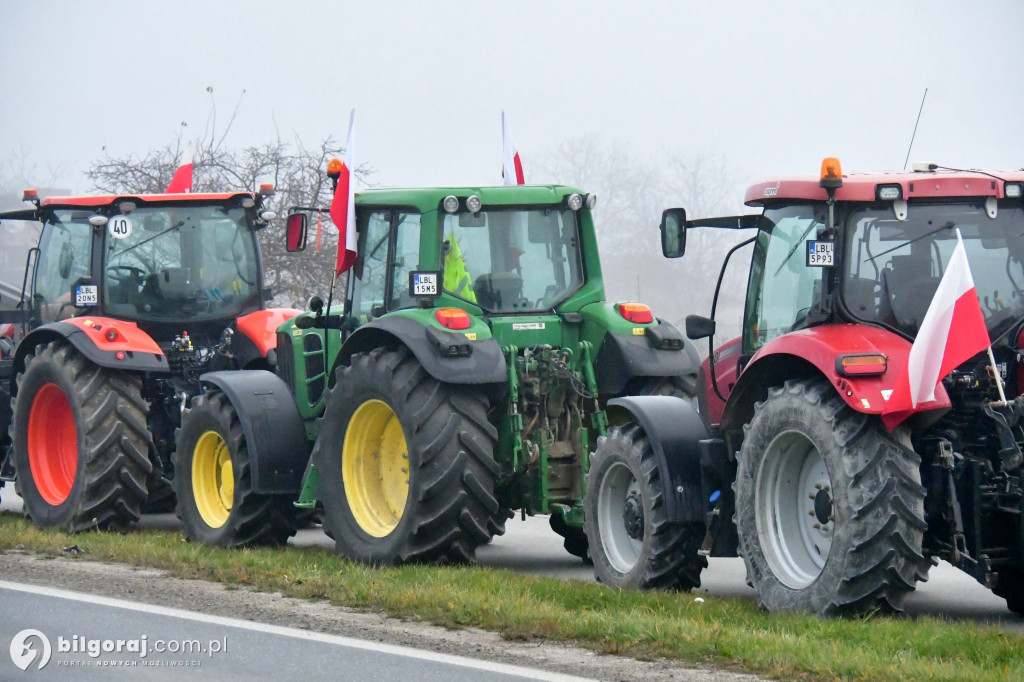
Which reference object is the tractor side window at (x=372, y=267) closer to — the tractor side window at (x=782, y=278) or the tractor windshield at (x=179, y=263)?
the tractor windshield at (x=179, y=263)

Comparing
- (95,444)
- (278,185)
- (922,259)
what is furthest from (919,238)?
(278,185)

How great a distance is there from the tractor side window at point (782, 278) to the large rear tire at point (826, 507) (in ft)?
1.79

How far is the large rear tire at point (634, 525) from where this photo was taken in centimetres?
869

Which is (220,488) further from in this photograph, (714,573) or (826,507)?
(826,507)

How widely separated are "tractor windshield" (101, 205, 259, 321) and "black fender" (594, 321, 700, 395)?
4.43 m

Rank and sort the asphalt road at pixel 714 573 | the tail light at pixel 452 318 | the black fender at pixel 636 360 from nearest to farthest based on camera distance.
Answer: the asphalt road at pixel 714 573
the tail light at pixel 452 318
the black fender at pixel 636 360

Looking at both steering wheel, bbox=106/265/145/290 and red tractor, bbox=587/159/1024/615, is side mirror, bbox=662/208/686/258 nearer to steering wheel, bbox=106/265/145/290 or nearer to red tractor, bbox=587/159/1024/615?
red tractor, bbox=587/159/1024/615

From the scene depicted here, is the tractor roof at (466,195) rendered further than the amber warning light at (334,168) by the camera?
No

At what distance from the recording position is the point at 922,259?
7992 millimetres

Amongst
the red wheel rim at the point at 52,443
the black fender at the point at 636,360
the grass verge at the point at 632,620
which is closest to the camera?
the grass verge at the point at 632,620

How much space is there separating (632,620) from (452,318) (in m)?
3.08

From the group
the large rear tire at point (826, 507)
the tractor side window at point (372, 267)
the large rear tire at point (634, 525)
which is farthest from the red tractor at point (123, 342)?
the large rear tire at point (826, 507)

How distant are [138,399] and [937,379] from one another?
721cm

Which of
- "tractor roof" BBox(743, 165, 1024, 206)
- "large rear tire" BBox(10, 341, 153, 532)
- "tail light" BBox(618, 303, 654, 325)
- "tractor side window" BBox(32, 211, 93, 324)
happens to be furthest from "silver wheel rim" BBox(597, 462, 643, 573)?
"tractor side window" BBox(32, 211, 93, 324)
